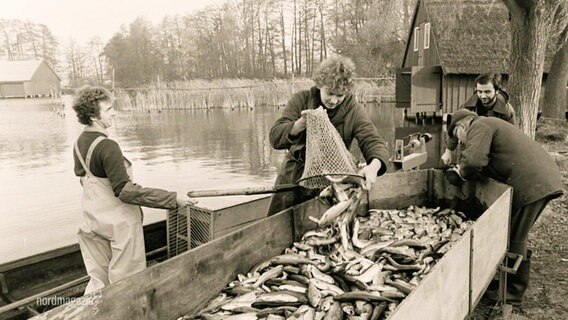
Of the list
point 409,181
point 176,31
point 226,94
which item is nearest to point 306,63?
point 176,31

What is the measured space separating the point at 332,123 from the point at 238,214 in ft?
5.39

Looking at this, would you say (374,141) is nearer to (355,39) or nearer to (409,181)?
(409,181)

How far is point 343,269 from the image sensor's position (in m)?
3.44

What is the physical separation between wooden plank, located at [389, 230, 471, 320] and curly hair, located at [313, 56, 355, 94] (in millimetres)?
1634

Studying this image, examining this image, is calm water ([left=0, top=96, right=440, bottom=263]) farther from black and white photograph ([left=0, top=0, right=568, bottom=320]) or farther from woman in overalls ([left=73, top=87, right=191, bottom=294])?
woman in overalls ([left=73, top=87, right=191, bottom=294])

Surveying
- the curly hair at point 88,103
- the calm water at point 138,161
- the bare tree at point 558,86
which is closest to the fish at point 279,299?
the curly hair at point 88,103

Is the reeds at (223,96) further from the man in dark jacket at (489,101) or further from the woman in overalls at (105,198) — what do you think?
the woman in overalls at (105,198)

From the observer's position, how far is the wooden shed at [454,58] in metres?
22.4

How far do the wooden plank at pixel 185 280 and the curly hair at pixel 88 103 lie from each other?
1.36 meters

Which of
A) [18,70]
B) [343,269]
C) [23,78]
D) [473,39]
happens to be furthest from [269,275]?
[18,70]

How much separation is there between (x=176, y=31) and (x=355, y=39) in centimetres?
3287

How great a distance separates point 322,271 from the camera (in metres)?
3.50

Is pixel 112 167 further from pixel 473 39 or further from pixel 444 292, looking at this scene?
pixel 473 39

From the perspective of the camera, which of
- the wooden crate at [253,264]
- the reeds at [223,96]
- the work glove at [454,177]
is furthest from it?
the reeds at [223,96]
